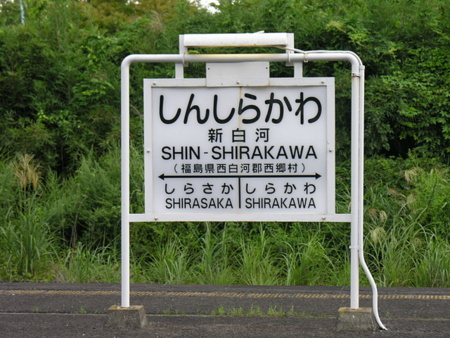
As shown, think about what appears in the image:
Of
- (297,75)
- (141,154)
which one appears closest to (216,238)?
(141,154)

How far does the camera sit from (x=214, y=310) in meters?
5.72

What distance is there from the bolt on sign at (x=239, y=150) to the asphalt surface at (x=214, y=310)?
2.46 feet

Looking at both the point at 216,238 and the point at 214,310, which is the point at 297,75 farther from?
the point at 216,238

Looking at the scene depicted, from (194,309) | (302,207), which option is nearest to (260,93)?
(302,207)

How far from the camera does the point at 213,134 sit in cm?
512

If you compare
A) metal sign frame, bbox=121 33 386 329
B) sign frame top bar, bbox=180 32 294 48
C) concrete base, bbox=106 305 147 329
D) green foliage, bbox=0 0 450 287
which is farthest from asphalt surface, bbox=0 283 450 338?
sign frame top bar, bbox=180 32 294 48

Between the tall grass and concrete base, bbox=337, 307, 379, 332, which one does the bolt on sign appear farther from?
the tall grass

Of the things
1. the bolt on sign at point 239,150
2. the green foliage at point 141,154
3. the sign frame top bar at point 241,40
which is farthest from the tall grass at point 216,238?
the sign frame top bar at point 241,40

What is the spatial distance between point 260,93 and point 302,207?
0.81 metres

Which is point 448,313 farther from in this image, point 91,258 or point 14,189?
point 14,189

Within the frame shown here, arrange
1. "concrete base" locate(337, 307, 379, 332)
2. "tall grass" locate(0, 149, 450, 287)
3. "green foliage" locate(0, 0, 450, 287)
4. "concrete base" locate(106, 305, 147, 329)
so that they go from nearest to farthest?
"concrete base" locate(337, 307, 379, 332) → "concrete base" locate(106, 305, 147, 329) → "tall grass" locate(0, 149, 450, 287) → "green foliage" locate(0, 0, 450, 287)

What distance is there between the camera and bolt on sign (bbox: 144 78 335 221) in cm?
505

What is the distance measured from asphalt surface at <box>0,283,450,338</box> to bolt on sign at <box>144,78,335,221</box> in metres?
0.75

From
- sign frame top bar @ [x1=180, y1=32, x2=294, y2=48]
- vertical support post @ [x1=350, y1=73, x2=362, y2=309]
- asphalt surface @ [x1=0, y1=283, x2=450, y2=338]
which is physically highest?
sign frame top bar @ [x1=180, y1=32, x2=294, y2=48]
